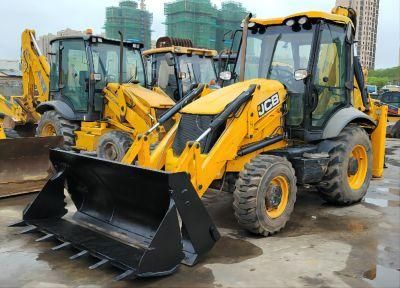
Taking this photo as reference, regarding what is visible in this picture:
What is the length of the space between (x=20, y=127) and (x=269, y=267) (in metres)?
9.68

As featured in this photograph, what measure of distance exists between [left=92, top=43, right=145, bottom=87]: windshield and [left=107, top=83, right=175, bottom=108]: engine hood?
324mm

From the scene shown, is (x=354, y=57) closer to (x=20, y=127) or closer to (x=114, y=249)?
(x=114, y=249)

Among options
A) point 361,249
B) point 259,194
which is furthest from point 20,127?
point 361,249

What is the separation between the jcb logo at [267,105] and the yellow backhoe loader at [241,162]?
1 centimetres

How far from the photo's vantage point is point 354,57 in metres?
7.00

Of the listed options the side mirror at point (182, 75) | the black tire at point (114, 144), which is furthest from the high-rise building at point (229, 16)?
the black tire at point (114, 144)

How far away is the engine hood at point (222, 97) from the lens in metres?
5.55

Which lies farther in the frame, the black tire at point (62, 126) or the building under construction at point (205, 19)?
the building under construction at point (205, 19)

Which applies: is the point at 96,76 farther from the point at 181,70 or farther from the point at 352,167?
the point at 352,167

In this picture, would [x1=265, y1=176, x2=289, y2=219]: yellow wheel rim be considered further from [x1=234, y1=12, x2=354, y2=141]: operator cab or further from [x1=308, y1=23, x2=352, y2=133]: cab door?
[x1=308, y1=23, x2=352, y2=133]: cab door

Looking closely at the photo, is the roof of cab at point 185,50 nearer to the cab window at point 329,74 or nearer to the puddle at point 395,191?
the cab window at point 329,74

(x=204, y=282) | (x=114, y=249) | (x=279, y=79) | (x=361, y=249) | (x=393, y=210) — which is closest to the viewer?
(x=204, y=282)

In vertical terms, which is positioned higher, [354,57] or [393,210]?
[354,57]

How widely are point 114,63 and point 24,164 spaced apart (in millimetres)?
3118
